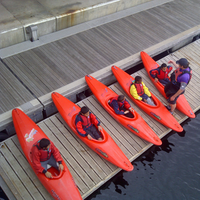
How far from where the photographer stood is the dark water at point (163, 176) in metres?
4.66

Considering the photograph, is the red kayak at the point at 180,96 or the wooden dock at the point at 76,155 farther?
the red kayak at the point at 180,96

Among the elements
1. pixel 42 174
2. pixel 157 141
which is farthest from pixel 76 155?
pixel 157 141

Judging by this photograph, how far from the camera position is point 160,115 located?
5.49 m

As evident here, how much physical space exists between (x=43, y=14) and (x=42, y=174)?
438 cm

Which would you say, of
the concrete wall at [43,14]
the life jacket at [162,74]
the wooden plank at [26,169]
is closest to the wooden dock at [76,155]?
the wooden plank at [26,169]

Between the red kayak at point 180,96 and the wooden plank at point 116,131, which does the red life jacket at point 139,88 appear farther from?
the wooden plank at point 116,131

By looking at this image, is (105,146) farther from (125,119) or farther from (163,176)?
(163,176)

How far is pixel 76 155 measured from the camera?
471 cm

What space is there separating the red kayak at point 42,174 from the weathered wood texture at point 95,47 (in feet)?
2.38

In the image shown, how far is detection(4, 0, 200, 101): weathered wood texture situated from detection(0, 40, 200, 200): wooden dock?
2.95 feet

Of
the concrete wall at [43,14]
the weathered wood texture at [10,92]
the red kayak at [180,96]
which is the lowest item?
the red kayak at [180,96]

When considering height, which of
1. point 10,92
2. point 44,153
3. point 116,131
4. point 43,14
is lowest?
point 116,131

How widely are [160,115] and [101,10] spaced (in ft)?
12.7

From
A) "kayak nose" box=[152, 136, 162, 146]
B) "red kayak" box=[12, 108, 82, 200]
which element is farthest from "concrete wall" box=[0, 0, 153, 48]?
"kayak nose" box=[152, 136, 162, 146]
